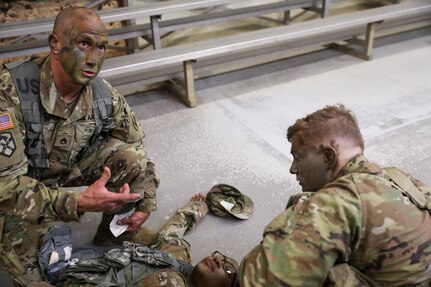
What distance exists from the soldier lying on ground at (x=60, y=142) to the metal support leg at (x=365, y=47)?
Result: 3.03 meters

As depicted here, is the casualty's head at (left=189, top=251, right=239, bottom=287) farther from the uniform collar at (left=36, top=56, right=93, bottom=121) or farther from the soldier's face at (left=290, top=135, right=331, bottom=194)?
the uniform collar at (left=36, top=56, right=93, bottom=121)

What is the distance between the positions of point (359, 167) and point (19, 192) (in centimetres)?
118

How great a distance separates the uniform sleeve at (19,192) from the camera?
1626 millimetres

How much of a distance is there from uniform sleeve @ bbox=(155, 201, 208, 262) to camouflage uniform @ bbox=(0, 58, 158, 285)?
0.16m

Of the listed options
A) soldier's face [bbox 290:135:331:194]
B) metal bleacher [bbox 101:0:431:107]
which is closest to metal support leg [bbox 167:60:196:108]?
metal bleacher [bbox 101:0:431:107]

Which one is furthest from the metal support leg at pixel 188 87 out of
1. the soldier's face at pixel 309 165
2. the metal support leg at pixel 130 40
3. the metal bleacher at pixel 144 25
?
the soldier's face at pixel 309 165

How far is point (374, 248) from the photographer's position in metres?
1.13

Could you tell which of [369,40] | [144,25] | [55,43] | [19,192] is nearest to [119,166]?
[19,192]

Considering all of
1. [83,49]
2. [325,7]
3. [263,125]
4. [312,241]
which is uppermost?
[83,49]

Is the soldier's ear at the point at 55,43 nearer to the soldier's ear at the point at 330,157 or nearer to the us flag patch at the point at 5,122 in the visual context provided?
the us flag patch at the point at 5,122

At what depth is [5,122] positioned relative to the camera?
1.64 m

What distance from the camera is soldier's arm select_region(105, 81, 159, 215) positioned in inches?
81.4

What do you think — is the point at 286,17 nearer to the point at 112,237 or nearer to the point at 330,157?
the point at 112,237

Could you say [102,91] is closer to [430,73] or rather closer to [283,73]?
[283,73]
